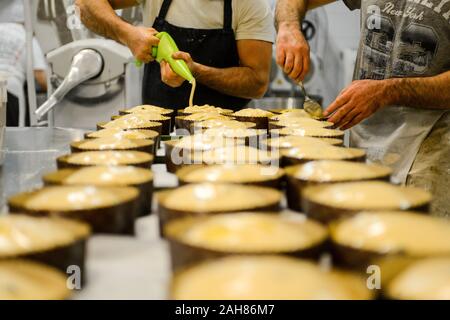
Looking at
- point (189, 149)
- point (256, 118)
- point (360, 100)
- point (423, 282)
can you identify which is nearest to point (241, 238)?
point (423, 282)

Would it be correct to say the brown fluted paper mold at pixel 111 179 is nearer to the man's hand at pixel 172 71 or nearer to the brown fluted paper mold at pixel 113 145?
the brown fluted paper mold at pixel 113 145

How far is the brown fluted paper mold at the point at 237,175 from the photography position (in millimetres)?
1279

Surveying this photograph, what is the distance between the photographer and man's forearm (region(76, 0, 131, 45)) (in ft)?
9.50

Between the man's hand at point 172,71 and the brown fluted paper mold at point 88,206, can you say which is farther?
the man's hand at point 172,71

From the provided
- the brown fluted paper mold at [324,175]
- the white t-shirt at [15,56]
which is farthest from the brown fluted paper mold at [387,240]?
the white t-shirt at [15,56]

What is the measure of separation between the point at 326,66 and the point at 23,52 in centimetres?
263

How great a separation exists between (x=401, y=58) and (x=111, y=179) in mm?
1618

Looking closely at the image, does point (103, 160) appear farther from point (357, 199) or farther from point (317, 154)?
point (357, 199)

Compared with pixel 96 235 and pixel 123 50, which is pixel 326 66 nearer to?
pixel 123 50

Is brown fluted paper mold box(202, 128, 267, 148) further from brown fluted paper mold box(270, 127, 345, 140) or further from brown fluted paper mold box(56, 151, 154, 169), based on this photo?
brown fluted paper mold box(56, 151, 154, 169)

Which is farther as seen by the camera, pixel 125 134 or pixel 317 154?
pixel 125 134

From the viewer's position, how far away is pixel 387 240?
866 mm

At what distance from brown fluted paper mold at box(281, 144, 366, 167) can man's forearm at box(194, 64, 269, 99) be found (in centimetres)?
128

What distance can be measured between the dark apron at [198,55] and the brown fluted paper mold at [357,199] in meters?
1.89
